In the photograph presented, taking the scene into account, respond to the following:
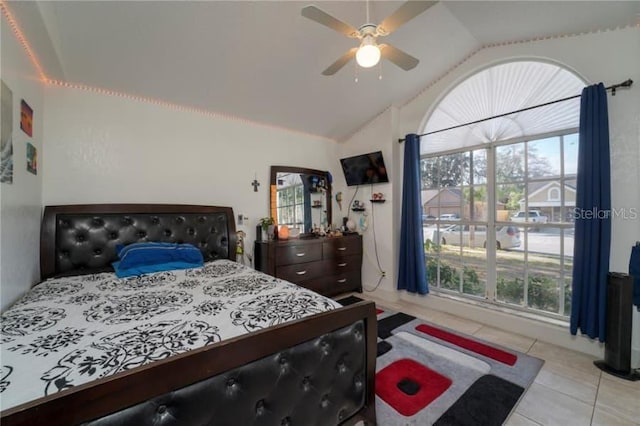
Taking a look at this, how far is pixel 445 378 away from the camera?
6.64 ft

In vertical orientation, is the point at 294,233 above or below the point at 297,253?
above

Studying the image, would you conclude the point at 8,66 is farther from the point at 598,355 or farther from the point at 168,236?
the point at 598,355

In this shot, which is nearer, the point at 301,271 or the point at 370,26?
the point at 370,26

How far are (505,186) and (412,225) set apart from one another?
1.13 m

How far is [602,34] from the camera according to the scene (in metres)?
2.32

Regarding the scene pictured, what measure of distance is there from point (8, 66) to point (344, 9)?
2.37 m

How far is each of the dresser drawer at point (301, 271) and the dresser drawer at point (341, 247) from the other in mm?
196

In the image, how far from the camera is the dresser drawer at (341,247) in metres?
3.65

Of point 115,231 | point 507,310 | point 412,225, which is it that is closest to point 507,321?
point 507,310

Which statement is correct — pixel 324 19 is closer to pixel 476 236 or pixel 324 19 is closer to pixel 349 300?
pixel 476 236

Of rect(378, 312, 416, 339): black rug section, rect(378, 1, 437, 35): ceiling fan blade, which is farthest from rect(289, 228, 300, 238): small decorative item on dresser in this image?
rect(378, 1, 437, 35): ceiling fan blade

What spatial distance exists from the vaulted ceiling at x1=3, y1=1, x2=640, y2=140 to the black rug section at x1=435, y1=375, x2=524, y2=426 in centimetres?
310

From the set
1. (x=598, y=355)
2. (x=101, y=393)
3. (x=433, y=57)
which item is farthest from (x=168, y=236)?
(x=598, y=355)

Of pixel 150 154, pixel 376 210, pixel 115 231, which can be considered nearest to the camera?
pixel 115 231
